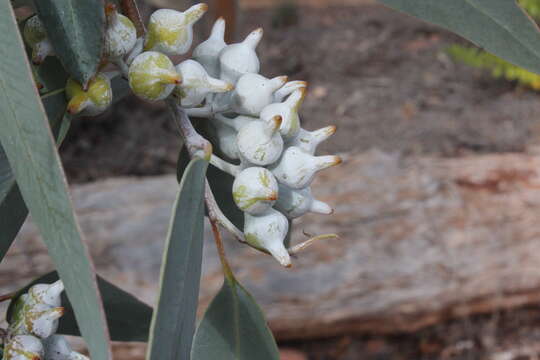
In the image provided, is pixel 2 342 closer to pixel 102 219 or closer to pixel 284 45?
pixel 102 219

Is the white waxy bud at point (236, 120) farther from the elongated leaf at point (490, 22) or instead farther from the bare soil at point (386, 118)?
the bare soil at point (386, 118)

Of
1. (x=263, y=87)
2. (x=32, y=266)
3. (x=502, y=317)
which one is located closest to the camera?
(x=263, y=87)

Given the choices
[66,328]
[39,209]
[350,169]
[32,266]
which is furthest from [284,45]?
[39,209]

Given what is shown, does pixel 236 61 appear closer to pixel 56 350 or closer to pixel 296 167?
pixel 296 167

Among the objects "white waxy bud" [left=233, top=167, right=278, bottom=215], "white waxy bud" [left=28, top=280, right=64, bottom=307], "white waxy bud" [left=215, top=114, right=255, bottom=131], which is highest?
"white waxy bud" [left=215, top=114, right=255, bottom=131]

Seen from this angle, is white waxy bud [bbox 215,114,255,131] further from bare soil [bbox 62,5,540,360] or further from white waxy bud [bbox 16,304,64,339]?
bare soil [bbox 62,5,540,360]


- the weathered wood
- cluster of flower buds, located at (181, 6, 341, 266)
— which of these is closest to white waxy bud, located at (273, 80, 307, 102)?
cluster of flower buds, located at (181, 6, 341, 266)
